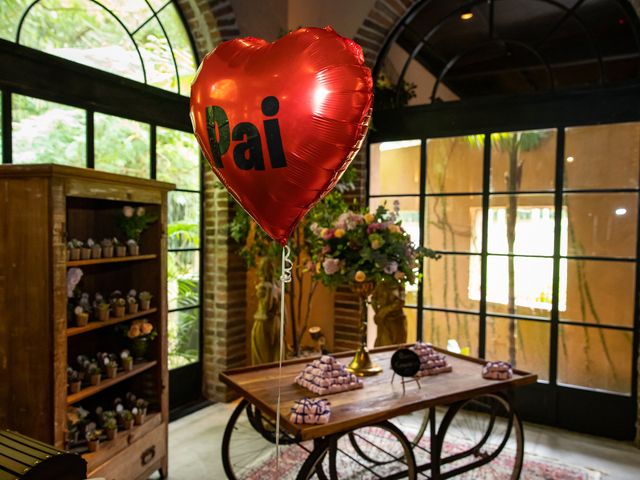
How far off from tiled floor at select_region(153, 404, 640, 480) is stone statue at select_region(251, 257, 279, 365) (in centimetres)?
60

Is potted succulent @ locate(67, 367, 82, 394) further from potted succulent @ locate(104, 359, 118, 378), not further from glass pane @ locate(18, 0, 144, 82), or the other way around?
glass pane @ locate(18, 0, 144, 82)

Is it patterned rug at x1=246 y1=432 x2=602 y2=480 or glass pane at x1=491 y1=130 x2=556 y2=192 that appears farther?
glass pane at x1=491 y1=130 x2=556 y2=192

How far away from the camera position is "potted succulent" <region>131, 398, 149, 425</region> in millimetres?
2699

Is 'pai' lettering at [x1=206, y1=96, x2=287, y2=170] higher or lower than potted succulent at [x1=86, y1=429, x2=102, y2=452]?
higher

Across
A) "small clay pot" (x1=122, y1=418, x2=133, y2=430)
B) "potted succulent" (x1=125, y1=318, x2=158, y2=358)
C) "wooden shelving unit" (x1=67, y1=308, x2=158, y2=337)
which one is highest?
"wooden shelving unit" (x1=67, y1=308, x2=158, y2=337)

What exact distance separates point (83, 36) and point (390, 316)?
280cm

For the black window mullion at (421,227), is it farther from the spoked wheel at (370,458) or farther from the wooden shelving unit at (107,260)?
the wooden shelving unit at (107,260)

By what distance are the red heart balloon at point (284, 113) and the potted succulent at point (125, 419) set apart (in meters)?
1.63

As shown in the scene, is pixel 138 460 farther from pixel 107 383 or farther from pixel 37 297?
pixel 37 297

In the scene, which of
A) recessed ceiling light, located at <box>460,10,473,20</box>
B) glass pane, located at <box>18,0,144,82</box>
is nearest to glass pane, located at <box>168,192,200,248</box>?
glass pane, located at <box>18,0,144,82</box>

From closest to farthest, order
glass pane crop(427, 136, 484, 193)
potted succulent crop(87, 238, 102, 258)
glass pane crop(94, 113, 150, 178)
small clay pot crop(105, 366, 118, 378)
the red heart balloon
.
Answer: the red heart balloon, potted succulent crop(87, 238, 102, 258), small clay pot crop(105, 366, 118, 378), glass pane crop(94, 113, 150, 178), glass pane crop(427, 136, 484, 193)

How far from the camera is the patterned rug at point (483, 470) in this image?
292cm

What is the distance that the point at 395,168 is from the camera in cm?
428

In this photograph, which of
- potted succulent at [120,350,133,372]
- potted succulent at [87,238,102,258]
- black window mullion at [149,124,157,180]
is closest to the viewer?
potted succulent at [87,238,102,258]
